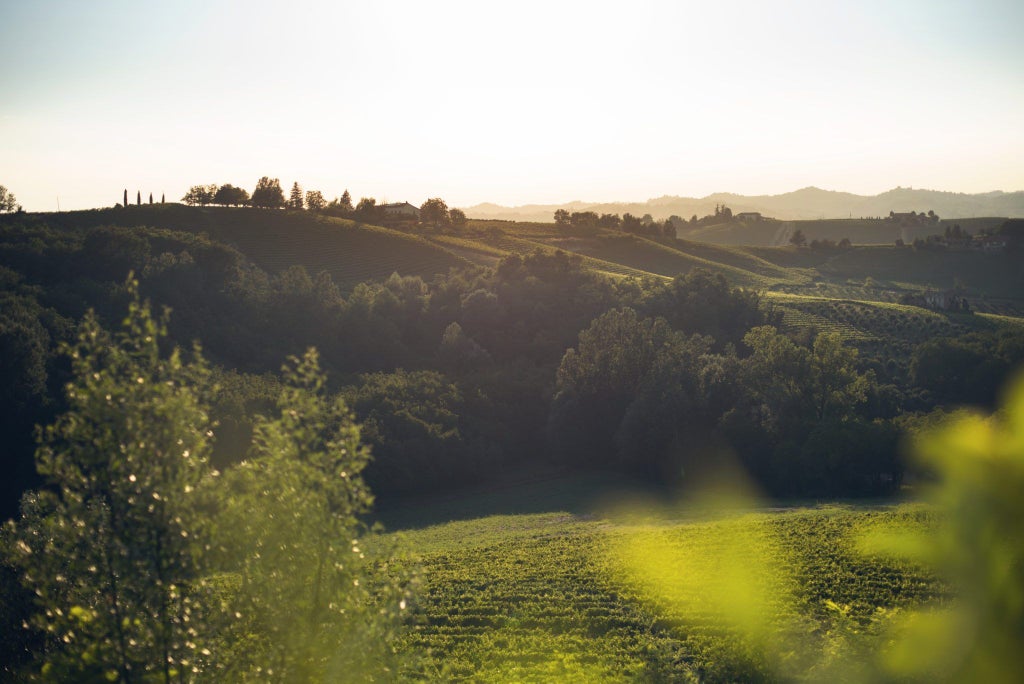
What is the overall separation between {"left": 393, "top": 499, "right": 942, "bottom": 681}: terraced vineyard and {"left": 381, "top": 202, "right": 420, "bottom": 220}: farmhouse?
11188 cm

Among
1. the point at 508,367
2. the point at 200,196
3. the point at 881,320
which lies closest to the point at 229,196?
the point at 200,196

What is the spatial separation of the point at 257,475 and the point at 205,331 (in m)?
71.8

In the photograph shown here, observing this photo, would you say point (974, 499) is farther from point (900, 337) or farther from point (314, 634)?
point (900, 337)

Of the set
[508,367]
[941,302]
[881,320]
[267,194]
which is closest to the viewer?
Result: [508,367]

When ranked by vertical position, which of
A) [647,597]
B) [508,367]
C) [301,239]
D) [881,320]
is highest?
[301,239]

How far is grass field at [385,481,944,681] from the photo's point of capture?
26094 mm

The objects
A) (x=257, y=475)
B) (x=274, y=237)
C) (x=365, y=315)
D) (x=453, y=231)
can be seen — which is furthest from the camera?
(x=453, y=231)

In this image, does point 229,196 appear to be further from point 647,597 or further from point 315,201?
point 647,597

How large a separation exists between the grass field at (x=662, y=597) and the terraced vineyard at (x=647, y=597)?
0.07 metres

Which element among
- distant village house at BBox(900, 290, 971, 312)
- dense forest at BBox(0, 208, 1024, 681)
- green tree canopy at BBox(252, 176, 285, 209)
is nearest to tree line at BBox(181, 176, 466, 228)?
green tree canopy at BBox(252, 176, 285, 209)

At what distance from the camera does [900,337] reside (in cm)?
8625

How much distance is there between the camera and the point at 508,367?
8256cm

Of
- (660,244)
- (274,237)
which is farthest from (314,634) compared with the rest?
(660,244)

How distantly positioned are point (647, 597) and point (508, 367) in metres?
51.5
